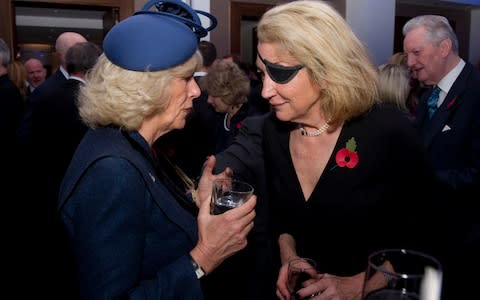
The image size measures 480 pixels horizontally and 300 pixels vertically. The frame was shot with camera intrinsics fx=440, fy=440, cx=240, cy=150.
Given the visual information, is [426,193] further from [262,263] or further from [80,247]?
[80,247]

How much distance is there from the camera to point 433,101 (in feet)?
8.85

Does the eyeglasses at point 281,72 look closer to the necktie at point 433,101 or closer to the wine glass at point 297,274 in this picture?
the wine glass at point 297,274

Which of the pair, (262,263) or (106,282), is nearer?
(106,282)

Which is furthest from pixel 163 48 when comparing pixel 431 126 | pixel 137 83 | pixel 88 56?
pixel 88 56

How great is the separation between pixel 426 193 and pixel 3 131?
373cm

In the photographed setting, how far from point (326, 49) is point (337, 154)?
0.37 metres

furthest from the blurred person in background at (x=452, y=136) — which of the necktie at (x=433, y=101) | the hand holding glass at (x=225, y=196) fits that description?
the hand holding glass at (x=225, y=196)

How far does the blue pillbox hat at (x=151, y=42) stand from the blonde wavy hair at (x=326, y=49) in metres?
0.28

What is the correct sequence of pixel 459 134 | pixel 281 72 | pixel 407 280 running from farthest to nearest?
pixel 459 134 → pixel 281 72 → pixel 407 280

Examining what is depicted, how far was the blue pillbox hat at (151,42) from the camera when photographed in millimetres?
1335

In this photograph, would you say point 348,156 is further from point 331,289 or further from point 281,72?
point 331,289

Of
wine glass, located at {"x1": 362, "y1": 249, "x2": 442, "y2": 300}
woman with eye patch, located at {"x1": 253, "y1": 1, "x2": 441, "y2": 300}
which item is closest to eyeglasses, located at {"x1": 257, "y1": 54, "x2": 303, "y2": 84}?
woman with eye patch, located at {"x1": 253, "y1": 1, "x2": 441, "y2": 300}

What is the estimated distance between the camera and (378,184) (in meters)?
1.53

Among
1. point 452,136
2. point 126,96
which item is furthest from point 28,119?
point 452,136
